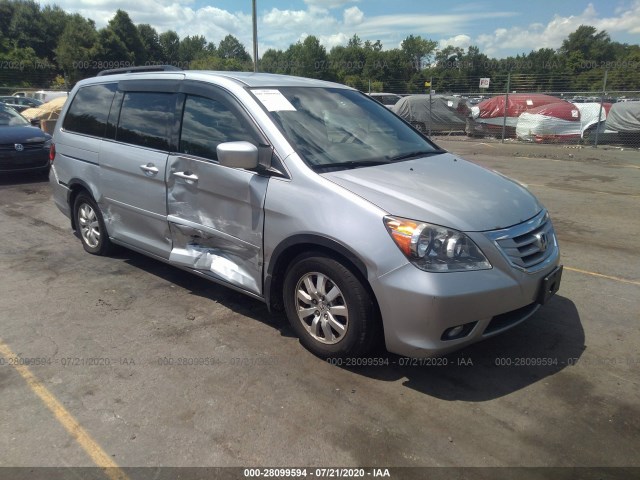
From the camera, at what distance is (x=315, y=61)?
6731cm

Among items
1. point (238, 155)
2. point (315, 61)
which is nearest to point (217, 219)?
point (238, 155)

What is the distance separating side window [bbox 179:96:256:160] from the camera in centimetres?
384

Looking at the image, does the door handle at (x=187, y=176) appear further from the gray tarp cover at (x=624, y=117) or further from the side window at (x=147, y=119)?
the gray tarp cover at (x=624, y=117)

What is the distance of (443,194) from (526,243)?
23.8 inches

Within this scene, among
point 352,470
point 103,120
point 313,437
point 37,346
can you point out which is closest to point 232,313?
point 37,346

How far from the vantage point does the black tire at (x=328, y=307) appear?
309cm

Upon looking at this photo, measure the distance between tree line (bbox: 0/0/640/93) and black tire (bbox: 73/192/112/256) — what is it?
29084mm

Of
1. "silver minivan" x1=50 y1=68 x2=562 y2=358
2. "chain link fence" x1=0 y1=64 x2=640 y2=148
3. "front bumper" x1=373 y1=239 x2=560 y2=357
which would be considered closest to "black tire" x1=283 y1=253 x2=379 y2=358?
"silver minivan" x1=50 y1=68 x2=562 y2=358

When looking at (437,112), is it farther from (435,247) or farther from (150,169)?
(435,247)

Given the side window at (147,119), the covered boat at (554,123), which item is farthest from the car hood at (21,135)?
the covered boat at (554,123)

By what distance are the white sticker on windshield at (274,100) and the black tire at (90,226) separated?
2.44m

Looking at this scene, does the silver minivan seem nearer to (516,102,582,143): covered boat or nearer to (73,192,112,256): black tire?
(73,192,112,256): black tire

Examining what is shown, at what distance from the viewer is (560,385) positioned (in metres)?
3.22

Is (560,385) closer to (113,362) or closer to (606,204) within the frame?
(113,362)
